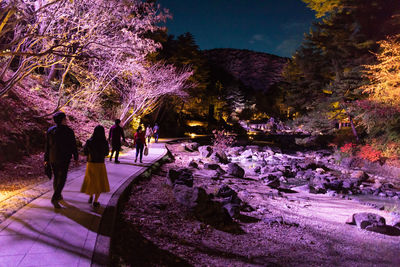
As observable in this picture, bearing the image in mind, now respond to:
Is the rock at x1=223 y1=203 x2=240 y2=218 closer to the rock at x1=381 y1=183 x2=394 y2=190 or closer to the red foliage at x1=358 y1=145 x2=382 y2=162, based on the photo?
the rock at x1=381 y1=183 x2=394 y2=190

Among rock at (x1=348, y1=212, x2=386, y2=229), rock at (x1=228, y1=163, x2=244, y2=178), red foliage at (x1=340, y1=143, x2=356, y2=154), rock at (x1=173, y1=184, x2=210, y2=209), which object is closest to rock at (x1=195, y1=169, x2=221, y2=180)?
rock at (x1=228, y1=163, x2=244, y2=178)

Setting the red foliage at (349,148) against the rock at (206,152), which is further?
the red foliage at (349,148)

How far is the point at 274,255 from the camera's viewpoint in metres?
4.73

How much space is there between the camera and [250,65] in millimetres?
97938

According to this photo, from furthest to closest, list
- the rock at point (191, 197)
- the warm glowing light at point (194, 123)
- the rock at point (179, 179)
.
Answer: the warm glowing light at point (194, 123)
the rock at point (179, 179)
the rock at point (191, 197)

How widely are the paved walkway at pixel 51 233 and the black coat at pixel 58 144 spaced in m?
0.98

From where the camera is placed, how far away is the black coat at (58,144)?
14.4ft

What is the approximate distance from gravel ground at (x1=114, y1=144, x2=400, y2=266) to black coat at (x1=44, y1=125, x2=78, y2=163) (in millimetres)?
1718

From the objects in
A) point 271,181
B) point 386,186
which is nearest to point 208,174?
point 271,181

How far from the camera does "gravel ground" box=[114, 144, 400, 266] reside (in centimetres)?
417

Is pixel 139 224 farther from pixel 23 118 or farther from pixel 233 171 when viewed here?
pixel 23 118

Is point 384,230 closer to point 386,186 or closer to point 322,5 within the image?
point 386,186

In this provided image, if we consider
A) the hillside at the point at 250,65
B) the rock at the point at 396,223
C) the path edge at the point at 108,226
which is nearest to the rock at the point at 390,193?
the rock at the point at 396,223

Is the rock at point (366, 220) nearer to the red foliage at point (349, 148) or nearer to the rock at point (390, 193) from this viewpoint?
the rock at point (390, 193)
